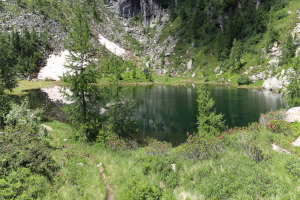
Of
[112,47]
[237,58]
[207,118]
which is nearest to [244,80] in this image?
[237,58]

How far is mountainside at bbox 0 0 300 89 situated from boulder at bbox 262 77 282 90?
0.51 metres

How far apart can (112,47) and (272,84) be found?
468ft

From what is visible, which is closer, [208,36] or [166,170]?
[166,170]

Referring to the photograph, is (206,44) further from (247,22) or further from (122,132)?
(122,132)

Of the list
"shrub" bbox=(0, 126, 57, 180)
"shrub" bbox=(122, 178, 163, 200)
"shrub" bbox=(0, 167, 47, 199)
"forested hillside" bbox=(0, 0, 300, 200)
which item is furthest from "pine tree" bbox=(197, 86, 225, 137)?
"shrub" bbox=(0, 167, 47, 199)

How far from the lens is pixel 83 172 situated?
30.2ft

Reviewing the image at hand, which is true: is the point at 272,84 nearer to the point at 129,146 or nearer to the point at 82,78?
the point at 129,146

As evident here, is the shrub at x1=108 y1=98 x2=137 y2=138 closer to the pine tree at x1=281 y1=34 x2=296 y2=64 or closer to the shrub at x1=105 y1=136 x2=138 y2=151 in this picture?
the shrub at x1=105 y1=136 x2=138 y2=151

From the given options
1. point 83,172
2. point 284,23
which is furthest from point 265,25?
point 83,172

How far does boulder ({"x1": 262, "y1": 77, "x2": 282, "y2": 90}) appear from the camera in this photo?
66938 mm

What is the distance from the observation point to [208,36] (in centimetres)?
14350

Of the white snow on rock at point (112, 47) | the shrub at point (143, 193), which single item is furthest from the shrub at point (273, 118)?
the white snow on rock at point (112, 47)

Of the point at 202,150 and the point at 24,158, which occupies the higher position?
the point at 24,158

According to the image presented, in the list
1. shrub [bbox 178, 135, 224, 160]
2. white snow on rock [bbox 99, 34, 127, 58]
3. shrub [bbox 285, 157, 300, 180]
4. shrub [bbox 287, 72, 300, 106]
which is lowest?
shrub [bbox 178, 135, 224, 160]
